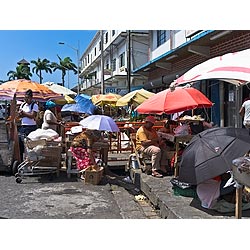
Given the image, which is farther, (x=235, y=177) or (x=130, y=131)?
(x=130, y=131)

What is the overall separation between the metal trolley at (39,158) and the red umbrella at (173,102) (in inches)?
82.0

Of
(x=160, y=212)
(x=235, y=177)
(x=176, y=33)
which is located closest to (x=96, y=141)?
(x=160, y=212)

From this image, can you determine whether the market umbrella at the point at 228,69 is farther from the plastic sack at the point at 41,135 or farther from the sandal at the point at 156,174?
the plastic sack at the point at 41,135

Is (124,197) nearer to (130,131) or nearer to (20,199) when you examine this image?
(20,199)

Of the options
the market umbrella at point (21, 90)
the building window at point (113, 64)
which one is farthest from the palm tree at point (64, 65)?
the market umbrella at point (21, 90)

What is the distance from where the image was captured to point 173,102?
23.9 ft

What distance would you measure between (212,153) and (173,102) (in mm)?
2537

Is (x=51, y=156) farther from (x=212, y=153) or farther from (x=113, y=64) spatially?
(x=113, y=64)

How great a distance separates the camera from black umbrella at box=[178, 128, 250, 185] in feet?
15.5

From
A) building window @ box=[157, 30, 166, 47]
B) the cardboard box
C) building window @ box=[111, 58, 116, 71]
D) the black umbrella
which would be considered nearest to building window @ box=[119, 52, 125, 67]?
building window @ box=[111, 58, 116, 71]

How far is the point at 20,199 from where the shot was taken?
625 cm
